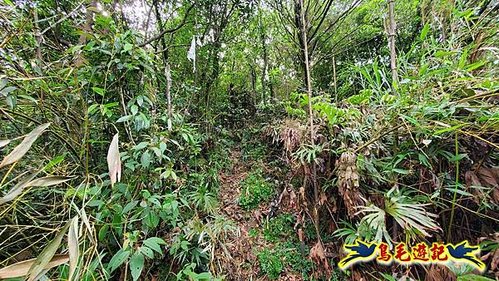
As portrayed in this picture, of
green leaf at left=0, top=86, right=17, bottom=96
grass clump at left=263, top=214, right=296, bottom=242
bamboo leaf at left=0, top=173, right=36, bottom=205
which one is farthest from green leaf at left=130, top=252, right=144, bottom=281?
grass clump at left=263, top=214, right=296, bottom=242

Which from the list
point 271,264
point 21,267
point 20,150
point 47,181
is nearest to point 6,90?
point 20,150

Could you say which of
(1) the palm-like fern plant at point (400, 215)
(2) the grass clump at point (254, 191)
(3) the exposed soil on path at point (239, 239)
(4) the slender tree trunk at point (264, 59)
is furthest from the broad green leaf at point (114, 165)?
(4) the slender tree trunk at point (264, 59)

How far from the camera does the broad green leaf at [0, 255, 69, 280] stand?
740mm

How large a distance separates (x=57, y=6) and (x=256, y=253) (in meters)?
2.76

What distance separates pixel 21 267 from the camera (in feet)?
2.54

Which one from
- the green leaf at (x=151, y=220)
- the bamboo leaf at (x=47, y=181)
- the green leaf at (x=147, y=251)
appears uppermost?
the bamboo leaf at (x=47, y=181)

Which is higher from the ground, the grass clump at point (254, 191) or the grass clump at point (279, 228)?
the grass clump at point (254, 191)

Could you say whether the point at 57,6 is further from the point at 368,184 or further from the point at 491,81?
the point at 491,81

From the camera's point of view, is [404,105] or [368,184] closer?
[404,105]

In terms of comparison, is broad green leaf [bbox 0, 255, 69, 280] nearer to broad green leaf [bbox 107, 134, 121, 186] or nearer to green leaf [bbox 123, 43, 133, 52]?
broad green leaf [bbox 107, 134, 121, 186]

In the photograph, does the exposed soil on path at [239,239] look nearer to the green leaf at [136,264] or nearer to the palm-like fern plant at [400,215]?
the green leaf at [136,264]

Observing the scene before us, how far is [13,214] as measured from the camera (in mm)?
1125

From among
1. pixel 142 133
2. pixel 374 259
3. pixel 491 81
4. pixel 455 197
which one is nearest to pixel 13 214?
pixel 142 133

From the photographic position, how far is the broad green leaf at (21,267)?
74 cm
